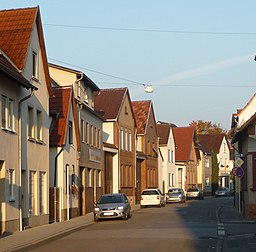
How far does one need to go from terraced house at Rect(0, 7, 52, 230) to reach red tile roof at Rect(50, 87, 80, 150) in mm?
2810

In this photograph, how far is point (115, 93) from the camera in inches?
2232

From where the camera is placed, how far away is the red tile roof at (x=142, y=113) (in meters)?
64.4

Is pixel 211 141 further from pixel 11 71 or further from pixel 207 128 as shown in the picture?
pixel 11 71

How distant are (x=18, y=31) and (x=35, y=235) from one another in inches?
355

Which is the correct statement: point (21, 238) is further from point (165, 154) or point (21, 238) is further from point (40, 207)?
point (165, 154)

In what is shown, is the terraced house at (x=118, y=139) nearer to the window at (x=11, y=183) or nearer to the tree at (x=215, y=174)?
the window at (x=11, y=183)

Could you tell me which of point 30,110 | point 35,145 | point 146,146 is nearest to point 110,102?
point 146,146

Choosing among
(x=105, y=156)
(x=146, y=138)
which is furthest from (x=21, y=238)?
(x=146, y=138)

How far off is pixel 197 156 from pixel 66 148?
2342 inches

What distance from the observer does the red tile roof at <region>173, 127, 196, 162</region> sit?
8606 centimetres

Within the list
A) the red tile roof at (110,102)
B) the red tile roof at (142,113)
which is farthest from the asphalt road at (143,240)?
the red tile roof at (142,113)

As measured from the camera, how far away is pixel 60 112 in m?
34.7

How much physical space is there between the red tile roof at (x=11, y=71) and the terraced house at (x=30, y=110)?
45 cm

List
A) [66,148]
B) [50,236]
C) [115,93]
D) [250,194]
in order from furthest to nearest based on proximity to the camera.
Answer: [115,93] < [66,148] < [250,194] < [50,236]
